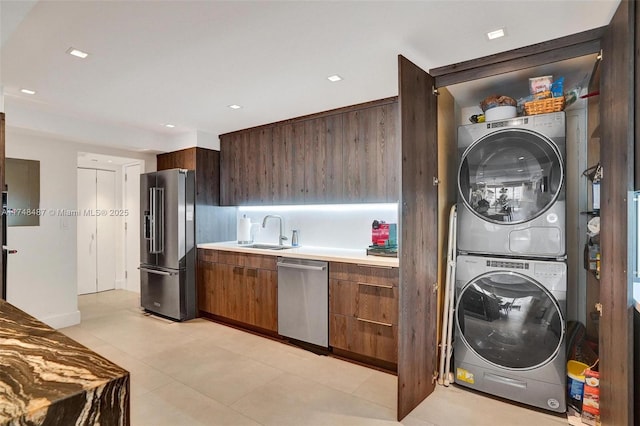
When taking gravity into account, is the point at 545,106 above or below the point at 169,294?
above

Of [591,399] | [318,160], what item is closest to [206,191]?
[318,160]

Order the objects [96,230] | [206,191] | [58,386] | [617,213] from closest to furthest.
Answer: [58,386], [617,213], [206,191], [96,230]

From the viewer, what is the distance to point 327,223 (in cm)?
394

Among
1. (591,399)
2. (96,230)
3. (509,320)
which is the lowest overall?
(591,399)

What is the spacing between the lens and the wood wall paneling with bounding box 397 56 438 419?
84.1 inches

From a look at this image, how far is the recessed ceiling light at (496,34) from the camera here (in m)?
1.96

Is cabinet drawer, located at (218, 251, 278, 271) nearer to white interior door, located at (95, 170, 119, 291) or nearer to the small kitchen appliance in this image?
the small kitchen appliance

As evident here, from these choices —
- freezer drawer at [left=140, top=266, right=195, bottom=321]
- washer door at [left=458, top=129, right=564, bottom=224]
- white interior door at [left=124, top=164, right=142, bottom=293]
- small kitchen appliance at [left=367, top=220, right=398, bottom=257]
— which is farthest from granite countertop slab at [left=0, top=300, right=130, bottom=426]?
white interior door at [left=124, top=164, right=142, bottom=293]

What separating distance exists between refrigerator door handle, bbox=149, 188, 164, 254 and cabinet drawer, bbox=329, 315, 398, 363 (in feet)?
8.22

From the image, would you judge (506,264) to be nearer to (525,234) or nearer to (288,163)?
(525,234)

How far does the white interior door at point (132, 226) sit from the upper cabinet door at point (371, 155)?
4.13 m

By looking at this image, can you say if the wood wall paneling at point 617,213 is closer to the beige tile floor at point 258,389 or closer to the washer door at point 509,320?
the washer door at point 509,320

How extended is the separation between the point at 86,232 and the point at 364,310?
511 centimetres

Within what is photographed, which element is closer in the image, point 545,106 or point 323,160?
point 545,106
